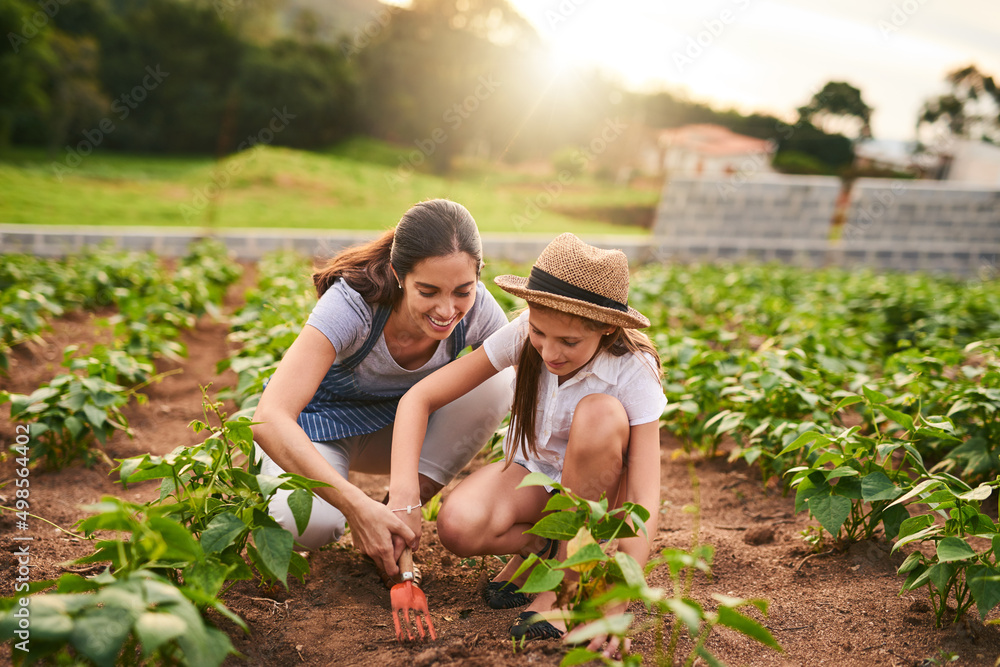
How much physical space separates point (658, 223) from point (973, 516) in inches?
267

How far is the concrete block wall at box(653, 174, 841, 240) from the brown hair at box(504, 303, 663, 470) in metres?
6.42

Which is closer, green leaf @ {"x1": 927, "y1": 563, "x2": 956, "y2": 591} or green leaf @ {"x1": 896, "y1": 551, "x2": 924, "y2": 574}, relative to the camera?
green leaf @ {"x1": 927, "y1": 563, "x2": 956, "y2": 591}

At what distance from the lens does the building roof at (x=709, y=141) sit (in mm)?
11234

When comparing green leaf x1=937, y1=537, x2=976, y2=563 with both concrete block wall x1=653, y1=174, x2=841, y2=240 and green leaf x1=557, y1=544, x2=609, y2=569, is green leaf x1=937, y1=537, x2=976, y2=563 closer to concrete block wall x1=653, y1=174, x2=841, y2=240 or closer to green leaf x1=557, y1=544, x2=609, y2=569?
green leaf x1=557, y1=544, x2=609, y2=569

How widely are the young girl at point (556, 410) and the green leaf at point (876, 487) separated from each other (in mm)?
436

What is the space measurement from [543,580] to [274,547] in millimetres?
464

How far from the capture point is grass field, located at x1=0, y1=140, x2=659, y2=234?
386 inches

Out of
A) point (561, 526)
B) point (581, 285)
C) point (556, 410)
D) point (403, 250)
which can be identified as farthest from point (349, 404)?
point (561, 526)

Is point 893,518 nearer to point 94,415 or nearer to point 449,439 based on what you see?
point 449,439

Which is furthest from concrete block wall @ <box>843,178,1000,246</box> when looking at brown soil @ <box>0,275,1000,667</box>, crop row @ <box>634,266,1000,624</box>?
brown soil @ <box>0,275,1000,667</box>

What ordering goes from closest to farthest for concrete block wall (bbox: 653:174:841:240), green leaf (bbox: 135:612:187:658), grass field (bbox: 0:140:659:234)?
green leaf (bbox: 135:612:187:658) → concrete block wall (bbox: 653:174:841:240) → grass field (bbox: 0:140:659:234)

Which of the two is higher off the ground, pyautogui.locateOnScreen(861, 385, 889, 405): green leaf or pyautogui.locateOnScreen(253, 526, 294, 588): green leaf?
pyautogui.locateOnScreen(861, 385, 889, 405): green leaf

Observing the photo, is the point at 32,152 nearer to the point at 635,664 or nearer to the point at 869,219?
the point at 869,219

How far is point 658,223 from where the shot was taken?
26.0ft
